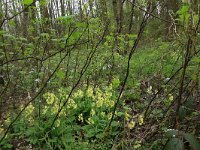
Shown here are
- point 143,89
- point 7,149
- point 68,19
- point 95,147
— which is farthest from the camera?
point 143,89

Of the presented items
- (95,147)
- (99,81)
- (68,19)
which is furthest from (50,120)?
(99,81)

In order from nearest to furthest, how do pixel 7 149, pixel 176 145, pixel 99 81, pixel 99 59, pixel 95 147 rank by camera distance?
1. pixel 176 145
2. pixel 95 147
3. pixel 7 149
4. pixel 99 81
5. pixel 99 59

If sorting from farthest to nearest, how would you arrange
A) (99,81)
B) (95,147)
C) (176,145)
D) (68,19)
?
(99,81) → (95,147) → (68,19) → (176,145)

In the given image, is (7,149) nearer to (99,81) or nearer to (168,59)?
(99,81)

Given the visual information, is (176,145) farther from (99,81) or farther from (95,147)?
(99,81)

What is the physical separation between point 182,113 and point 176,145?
0.57 metres

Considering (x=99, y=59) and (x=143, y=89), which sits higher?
(x=99, y=59)

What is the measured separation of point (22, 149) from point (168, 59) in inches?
186

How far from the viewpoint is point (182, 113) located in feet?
8.42

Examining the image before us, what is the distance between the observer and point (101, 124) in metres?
3.57

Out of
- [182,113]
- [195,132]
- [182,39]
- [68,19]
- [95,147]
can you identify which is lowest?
[95,147]

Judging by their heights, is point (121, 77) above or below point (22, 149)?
above

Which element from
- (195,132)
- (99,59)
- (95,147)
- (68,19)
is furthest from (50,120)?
(99,59)

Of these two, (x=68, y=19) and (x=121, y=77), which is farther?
(x=121, y=77)
